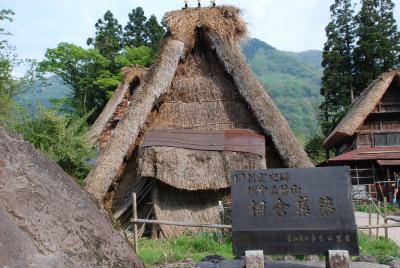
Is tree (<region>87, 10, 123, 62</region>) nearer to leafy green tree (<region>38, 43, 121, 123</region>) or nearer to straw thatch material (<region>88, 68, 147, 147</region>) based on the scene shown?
leafy green tree (<region>38, 43, 121, 123</region>)

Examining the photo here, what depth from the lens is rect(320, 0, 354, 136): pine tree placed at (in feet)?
95.7

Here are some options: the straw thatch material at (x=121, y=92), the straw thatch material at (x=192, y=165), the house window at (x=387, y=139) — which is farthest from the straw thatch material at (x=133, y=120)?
the house window at (x=387, y=139)

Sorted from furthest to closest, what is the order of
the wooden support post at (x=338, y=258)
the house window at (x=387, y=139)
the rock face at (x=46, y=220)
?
the house window at (x=387, y=139), the wooden support post at (x=338, y=258), the rock face at (x=46, y=220)

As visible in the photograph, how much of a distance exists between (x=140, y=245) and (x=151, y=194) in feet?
4.85

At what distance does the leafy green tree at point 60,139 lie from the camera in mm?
11797

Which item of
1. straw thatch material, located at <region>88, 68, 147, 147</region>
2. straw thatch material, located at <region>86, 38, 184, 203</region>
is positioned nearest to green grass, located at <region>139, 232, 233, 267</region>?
straw thatch material, located at <region>86, 38, 184, 203</region>

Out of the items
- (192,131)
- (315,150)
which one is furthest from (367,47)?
(192,131)

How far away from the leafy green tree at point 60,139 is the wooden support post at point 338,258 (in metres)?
7.62

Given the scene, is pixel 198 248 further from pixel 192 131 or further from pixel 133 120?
pixel 133 120

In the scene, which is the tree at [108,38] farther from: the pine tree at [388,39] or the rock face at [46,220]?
the rock face at [46,220]

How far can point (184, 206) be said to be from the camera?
32.4 feet

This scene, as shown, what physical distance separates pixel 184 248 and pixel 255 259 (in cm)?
281

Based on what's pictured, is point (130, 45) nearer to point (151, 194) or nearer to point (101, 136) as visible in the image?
point (101, 136)

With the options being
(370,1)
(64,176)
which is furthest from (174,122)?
(370,1)
